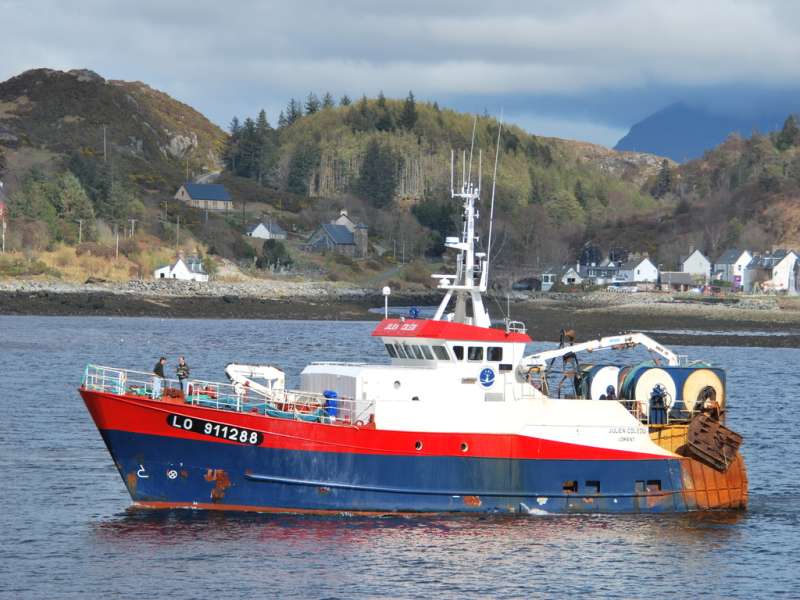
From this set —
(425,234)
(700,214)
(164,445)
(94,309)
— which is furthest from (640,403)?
(700,214)

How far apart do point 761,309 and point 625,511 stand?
3641 inches

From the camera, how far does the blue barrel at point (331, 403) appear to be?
27859 mm

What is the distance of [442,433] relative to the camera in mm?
27531

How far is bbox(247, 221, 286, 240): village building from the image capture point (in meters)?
157

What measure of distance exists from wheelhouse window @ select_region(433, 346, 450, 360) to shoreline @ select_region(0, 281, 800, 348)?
2195 inches

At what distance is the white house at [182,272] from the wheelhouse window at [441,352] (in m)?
95.7

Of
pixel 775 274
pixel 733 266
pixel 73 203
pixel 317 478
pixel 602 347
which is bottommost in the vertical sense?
pixel 317 478

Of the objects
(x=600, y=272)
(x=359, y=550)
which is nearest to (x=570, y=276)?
(x=600, y=272)

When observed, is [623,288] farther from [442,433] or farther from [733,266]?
[442,433]

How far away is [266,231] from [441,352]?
131 metres

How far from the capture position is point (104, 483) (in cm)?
3183

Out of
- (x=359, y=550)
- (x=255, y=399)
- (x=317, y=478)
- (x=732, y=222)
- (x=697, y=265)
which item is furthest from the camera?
(x=732, y=222)

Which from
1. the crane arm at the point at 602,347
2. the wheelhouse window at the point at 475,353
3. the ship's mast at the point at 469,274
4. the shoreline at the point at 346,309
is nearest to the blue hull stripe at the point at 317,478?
the crane arm at the point at 602,347

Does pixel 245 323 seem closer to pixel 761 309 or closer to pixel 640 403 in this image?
pixel 761 309
